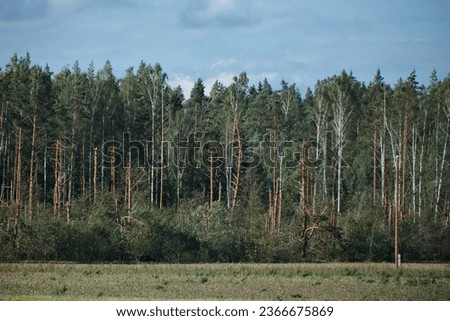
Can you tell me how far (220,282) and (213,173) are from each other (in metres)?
32.5

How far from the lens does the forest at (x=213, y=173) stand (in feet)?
155

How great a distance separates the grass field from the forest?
6965 millimetres

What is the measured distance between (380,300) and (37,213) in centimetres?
2653

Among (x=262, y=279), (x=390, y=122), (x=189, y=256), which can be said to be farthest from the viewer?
(x=390, y=122)

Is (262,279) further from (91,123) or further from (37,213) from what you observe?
(91,123)

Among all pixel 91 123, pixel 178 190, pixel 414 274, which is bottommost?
pixel 414 274

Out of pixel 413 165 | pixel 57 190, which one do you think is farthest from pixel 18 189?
pixel 413 165

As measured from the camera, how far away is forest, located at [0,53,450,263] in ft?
155

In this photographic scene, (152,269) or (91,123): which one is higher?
(91,123)

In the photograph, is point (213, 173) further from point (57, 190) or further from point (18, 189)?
point (18, 189)

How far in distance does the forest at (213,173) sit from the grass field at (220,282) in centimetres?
697

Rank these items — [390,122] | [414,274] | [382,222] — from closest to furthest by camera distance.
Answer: [414,274]
[382,222]
[390,122]
